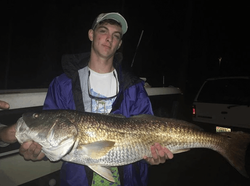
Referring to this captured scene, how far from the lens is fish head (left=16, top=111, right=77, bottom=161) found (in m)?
1.73

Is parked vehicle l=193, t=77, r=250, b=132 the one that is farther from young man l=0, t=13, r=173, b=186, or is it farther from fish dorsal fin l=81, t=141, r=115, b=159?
fish dorsal fin l=81, t=141, r=115, b=159

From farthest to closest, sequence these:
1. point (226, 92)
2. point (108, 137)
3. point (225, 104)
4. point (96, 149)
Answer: point (226, 92) → point (225, 104) → point (108, 137) → point (96, 149)

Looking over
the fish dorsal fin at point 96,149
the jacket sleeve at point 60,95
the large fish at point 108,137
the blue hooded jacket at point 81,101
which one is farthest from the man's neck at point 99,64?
the fish dorsal fin at point 96,149

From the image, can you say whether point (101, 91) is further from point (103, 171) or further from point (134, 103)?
point (103, 171)

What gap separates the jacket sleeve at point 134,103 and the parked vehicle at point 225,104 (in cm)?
358

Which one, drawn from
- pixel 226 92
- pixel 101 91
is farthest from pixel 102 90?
pixel 226 92

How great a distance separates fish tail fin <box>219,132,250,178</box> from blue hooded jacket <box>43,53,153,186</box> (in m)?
1.13

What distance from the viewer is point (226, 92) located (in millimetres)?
4996

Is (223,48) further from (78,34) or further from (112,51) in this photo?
(112,51)

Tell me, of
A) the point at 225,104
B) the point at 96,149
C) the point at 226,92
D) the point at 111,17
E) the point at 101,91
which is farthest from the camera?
the point at 226,92

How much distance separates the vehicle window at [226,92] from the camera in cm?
465

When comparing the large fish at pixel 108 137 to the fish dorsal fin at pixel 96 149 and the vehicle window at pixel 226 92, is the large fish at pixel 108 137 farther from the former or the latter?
the vehicle window at pixel 226 92

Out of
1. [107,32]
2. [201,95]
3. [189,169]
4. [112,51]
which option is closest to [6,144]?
[112,51]

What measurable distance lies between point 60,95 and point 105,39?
92 centimetres
